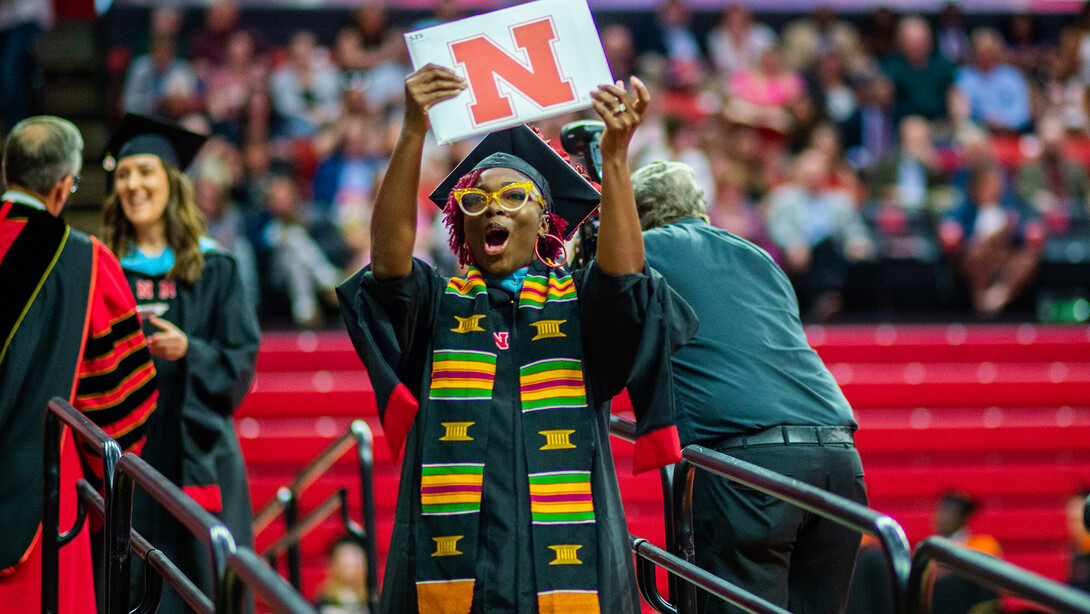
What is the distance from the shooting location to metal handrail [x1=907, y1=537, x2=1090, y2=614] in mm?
1718

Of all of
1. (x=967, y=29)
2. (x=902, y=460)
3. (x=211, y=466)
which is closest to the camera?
(x=211, y=466)

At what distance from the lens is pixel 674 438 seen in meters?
2.47

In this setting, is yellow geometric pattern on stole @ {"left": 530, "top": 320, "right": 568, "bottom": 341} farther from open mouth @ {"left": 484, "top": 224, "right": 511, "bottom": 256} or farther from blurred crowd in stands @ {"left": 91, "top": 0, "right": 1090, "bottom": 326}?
blurred crowd in stands @ {"left": 91, "top": 0, "right": 1090, "bottom": 326}

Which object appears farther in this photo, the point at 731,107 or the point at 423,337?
the point at 731,107

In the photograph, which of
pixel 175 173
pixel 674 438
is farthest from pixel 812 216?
pixel 674 438

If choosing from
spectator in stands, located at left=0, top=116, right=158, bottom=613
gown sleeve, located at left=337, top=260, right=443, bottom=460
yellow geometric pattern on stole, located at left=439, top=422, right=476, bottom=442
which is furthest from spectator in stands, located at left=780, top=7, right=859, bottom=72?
yellow geometric pattern on stole, located at left=439, top=422, right=476, bottom=442

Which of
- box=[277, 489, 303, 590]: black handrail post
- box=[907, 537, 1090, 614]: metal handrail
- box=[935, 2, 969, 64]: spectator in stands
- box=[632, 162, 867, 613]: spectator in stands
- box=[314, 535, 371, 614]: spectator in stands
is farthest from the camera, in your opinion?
box=[935, 2, 969, 64]: spectator in stands

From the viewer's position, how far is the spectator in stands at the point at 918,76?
441 inches

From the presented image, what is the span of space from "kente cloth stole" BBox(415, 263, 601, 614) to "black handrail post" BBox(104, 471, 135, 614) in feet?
3.15

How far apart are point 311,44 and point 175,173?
6.47 m

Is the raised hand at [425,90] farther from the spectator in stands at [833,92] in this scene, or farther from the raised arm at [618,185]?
the spectator in stands at [833,92]

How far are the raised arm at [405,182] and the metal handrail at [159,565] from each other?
774mm

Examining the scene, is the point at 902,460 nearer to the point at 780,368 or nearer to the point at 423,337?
the point at 780,368

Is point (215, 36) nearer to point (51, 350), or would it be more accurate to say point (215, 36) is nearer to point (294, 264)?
point (294, 264)
